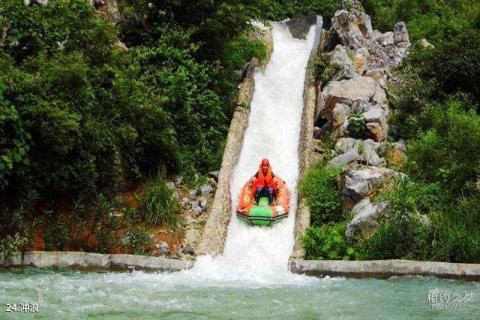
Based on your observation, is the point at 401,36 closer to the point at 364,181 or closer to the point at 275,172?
the point at 275,172

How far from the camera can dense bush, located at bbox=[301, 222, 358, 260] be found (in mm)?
10922

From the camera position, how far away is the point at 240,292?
29.2ft

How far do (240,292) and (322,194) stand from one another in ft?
14.2

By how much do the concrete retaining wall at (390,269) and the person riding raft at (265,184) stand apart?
2865 mm

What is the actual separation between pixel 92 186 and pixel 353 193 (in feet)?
16.2

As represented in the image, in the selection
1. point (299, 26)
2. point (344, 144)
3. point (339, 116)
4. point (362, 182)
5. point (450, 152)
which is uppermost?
point (299, 26)

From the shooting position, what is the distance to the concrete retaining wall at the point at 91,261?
9.87 metres

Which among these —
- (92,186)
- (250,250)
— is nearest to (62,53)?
(92,186)

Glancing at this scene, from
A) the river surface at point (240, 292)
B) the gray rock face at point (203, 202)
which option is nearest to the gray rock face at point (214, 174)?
the gray rock face at point (203, 202)

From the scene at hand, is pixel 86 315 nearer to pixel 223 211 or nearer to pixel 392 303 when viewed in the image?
pixel 392 303

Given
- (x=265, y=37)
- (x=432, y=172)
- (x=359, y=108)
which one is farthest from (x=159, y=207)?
(x=265, y=37)

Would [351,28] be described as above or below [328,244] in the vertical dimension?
above

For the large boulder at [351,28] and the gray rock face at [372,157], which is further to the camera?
the large boulder at [351,28]

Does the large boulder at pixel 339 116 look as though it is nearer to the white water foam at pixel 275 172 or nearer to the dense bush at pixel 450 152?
the white water foam at pixel 275 172
